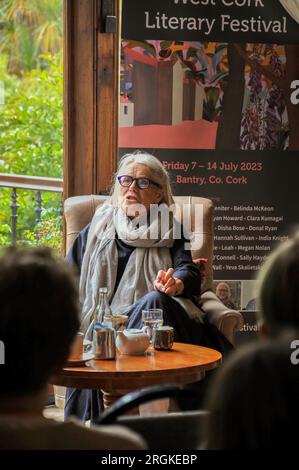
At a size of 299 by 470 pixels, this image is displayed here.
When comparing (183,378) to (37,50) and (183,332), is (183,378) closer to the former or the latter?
(183,332)

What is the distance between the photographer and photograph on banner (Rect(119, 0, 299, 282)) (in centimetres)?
428

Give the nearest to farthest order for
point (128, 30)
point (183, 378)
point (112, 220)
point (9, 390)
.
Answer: point (9, 390), point (183, 378), point (112, 220), point (128, 30)

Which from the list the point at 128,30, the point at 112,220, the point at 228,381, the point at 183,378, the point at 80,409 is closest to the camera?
the point at 228,381

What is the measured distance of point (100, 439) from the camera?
43.3 inches

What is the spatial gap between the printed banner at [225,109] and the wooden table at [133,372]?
1.50 metres

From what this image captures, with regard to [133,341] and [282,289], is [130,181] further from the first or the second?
[282,289]

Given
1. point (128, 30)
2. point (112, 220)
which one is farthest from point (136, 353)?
point (128, 30)

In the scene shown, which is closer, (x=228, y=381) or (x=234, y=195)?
(x=228, y=381)

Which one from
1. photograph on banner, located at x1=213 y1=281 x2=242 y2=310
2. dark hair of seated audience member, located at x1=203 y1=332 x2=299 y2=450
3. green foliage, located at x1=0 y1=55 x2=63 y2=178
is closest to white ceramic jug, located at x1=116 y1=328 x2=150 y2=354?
photograph on banner, located at x1=213 y1=281 x2=242 y2=310

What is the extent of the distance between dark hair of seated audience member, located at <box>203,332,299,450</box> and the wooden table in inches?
75.3

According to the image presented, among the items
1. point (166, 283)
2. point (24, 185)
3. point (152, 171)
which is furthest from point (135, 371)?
point (24, 185)

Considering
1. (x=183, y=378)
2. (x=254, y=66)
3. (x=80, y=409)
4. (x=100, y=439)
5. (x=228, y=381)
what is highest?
(x=254, y=66)

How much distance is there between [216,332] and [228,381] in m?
2.77

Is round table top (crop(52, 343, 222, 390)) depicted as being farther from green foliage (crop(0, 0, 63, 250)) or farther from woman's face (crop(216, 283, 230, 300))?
green foliage (crop(0, 0, 63, 250))
